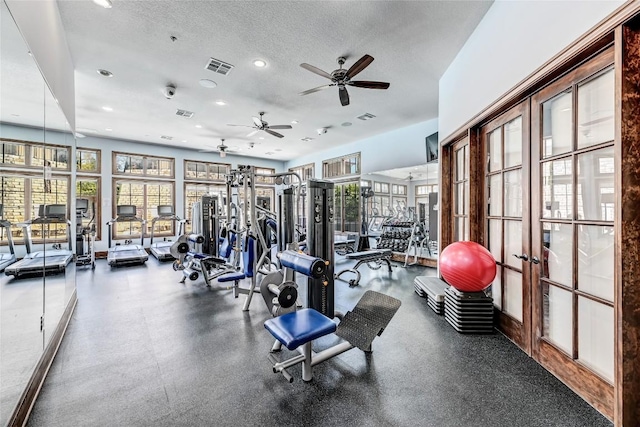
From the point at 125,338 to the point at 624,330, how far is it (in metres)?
4.04

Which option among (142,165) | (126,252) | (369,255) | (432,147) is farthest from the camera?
(142,165)

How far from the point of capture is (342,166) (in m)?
9.32

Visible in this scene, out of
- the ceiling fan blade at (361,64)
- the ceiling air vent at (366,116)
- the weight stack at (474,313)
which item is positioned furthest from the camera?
the ceiling air vent at (366,116)

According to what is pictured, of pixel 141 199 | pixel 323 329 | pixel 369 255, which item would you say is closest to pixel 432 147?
pixel 369 255

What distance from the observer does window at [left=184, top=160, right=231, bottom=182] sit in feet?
32.1

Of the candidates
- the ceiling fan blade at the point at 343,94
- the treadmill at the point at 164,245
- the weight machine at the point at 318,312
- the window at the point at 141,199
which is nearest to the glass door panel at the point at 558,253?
the weight machine at the point at 318,312

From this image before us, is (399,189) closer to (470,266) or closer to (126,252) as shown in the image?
(470,266)

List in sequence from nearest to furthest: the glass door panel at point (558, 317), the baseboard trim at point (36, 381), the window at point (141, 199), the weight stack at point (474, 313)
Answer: the baseboard trim at point (36, 381) < the glass door panel at point (558, 317) < the weight stack at point (474, 313) < the window at point (141, 199)

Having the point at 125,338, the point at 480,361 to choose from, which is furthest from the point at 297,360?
the point at 125,338

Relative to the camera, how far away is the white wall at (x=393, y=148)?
22.2 ft

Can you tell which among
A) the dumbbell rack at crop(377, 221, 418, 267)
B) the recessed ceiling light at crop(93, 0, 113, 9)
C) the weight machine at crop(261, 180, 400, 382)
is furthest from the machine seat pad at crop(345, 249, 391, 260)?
the recessed ceiling light at crop(93, 0, 113, 9)

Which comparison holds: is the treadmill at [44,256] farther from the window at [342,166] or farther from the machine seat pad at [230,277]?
the window at [342,166]

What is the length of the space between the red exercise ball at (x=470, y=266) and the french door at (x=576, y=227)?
0.41 metres

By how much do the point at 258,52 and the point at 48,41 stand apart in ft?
6.97
